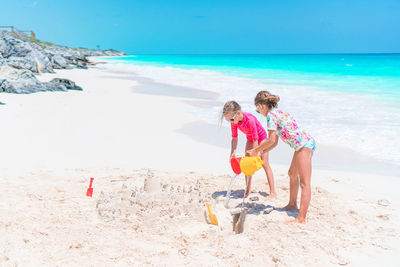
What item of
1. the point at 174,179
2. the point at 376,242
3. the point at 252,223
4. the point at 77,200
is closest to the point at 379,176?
the point at 376,242

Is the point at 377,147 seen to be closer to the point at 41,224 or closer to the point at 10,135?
the point at 41,224

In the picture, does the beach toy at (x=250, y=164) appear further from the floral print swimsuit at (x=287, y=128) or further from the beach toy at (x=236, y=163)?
the floral print swimsuit at (x=287, y=128)

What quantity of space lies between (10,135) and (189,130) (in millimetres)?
3441

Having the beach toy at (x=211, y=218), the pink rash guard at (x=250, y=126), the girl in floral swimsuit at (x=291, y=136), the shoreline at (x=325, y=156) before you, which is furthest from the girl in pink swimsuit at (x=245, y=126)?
the shoreline at (x=325, y=156)

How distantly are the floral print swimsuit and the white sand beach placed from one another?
0.80 meters

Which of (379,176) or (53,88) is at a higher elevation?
(53,88)

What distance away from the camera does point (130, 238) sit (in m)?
3.08

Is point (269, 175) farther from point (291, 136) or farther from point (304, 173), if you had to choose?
point (291, 136)

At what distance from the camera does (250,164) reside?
334cm

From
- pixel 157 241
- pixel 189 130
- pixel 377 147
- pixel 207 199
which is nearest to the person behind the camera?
pixel 157 241

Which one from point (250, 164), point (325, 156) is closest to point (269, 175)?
point (250, 164)

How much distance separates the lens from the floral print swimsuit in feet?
10.9

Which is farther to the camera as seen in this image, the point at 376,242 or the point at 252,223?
the point at 252,223

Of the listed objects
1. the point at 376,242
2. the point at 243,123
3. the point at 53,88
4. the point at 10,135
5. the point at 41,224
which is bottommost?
the point at 41,224
